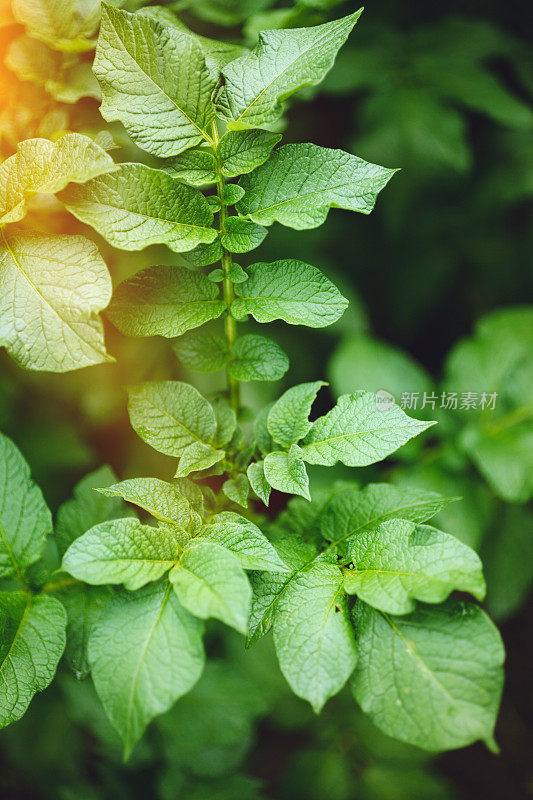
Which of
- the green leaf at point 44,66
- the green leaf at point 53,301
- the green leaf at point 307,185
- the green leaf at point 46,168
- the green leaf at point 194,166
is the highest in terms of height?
the green leaf at point 44,66

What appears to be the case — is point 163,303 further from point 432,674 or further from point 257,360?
point 432,674

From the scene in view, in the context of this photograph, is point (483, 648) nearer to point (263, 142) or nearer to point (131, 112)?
point (263, 142)

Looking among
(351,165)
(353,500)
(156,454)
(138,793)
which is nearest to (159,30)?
(351,165)

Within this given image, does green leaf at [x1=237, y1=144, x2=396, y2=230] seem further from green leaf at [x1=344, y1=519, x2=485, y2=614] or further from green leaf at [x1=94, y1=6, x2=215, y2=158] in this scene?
green leaf at [x1=344, y1=519, x2=485, y2=614]

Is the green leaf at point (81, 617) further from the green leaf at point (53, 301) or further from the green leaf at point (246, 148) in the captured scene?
the green leaf at point (246, 148)

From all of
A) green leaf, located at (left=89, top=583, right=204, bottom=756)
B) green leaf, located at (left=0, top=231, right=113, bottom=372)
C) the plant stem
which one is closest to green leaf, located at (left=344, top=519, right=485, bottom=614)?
green leaf, located at (left=89, top=583, right=204, bottom=756)

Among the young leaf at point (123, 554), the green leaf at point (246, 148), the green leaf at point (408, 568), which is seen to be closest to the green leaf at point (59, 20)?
the green leaf at point (246, 148)
